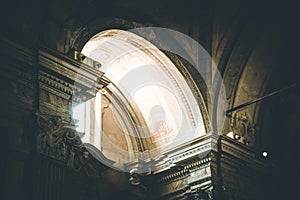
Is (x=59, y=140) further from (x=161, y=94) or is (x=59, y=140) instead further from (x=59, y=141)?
(x=161, y=94)

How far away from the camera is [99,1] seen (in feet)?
34.2

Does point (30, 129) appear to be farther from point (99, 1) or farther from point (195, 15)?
point (195, 15)

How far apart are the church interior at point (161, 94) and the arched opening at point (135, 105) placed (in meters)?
0.03

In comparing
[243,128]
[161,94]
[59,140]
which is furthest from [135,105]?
[59,140]

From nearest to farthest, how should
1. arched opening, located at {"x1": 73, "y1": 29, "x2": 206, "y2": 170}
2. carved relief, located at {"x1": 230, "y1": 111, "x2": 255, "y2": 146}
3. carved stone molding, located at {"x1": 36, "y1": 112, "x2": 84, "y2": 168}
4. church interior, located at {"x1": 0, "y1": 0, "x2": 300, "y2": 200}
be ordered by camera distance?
carved stone molding, located at {"x1": 36, "y1": 112, "x2": 84, "y2": 168} → church interior, located at {"x1": 0, "y1": 0, "x2": 300, "y2": 200} → arched opening, located at {"x1": 73, "y1": 29, "x2": 206, "y2": 170} → carved relief, located at {"x1": 230, "y1": 111, "x2": 255, "y2": 146}

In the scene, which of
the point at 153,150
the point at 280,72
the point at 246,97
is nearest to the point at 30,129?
the point at 153,150

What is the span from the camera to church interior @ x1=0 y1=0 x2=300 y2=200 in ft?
29.6

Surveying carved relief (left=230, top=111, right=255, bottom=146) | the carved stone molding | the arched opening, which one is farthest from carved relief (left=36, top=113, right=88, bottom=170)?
carved relief (left=230, top=111, right=255, bottom=146)

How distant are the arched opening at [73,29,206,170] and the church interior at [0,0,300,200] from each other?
0.03m

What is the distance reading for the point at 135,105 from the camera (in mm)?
13508

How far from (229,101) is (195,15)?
207cm

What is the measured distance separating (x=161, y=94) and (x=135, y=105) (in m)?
0.87

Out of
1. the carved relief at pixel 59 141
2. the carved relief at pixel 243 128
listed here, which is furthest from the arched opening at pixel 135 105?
the carved relief at pixel 59 141

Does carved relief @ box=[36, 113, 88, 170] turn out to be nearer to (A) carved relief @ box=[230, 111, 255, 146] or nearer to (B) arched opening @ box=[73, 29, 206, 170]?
(B) arched opening @ box=[73, 29, 206, 170]
